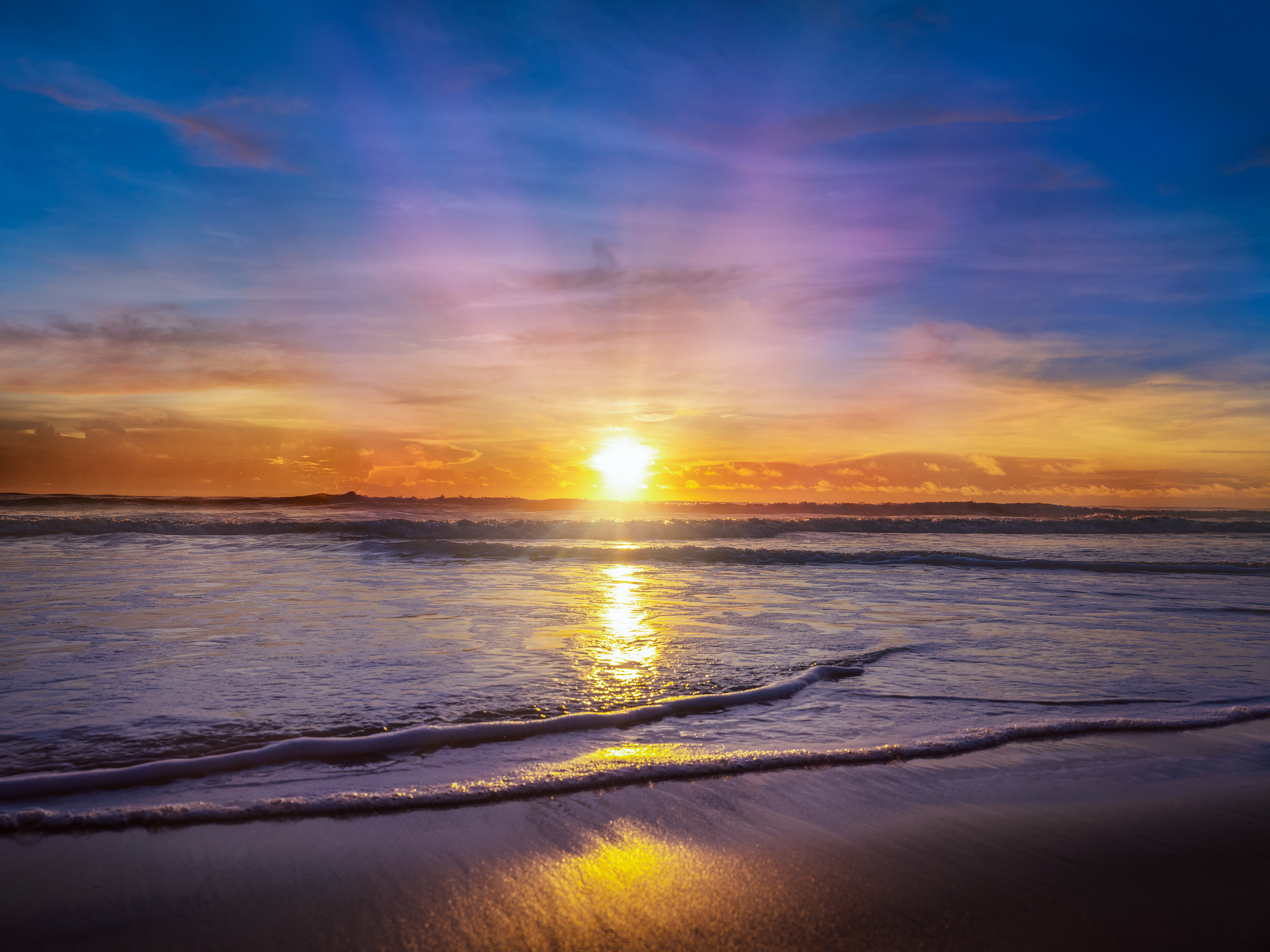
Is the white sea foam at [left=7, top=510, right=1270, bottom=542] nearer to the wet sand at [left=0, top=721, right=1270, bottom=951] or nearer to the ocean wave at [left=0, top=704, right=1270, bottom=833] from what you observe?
the ocean wave at [left=0, top=704, right=1270, bottom=833]

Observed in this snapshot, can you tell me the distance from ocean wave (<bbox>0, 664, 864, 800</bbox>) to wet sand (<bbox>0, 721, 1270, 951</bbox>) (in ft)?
1.52

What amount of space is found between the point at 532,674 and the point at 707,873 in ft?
9.12

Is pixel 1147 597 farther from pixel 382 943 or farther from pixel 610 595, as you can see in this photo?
pixel 382 943

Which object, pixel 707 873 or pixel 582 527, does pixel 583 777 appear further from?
pixel 582 527

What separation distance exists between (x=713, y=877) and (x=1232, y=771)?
309 cm

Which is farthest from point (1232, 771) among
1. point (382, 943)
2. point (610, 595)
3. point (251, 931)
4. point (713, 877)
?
point (610, 595)

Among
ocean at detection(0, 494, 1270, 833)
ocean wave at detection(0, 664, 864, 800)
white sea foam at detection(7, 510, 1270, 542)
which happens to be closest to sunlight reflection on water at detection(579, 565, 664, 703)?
ocean at detection(0, 494, 1270, 833)

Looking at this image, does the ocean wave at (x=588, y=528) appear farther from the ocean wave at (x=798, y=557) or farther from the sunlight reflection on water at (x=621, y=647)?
the sunlight reflection on water at (x=621, y=647)

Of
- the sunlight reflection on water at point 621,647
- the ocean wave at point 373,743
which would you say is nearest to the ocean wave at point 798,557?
the sunlight reflection on water at point 621,647

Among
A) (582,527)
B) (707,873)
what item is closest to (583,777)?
(707,873)

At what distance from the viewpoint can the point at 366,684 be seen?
491 centimetres

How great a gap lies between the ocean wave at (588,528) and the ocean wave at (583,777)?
1751cm

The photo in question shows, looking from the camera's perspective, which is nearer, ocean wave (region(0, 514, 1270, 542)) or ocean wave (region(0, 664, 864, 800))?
ocean wave (region(0, 664, 864, 800))

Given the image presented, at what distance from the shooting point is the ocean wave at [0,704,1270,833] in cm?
295
